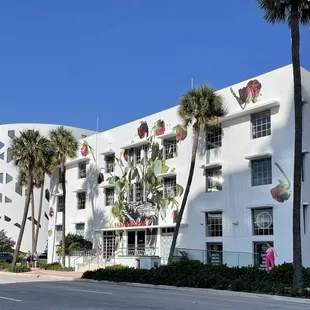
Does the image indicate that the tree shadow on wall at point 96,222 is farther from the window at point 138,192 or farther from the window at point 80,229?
the window at point 138,192

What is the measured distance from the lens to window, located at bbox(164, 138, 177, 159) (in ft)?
114

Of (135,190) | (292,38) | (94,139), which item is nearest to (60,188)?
(94,139)

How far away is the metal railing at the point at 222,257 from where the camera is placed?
28.1 m

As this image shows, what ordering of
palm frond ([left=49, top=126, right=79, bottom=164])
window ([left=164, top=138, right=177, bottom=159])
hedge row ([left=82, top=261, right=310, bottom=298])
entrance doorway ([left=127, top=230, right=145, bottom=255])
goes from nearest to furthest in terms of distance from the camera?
hedge row ([left=82, top=261, right=310, bottom=298])
window ([left=164, top=138, right=177, bottom=159])
entrance doorway ([left=127, top=230, right=145, bottom=255])
palm frond ([left=49, top=126, right=79, bottom=164])

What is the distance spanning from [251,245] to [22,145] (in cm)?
2005

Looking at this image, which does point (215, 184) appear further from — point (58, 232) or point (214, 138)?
point (58, 232)

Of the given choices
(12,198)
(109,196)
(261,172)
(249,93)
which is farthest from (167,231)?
(12,198)

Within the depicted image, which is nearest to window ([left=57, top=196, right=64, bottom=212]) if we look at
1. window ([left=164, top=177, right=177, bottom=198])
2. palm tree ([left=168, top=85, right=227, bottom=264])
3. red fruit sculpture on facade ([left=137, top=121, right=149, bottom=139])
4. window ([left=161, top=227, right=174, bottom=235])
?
red fruit sculpture on facade ([left=137, top=121, right=149, bottom=139])

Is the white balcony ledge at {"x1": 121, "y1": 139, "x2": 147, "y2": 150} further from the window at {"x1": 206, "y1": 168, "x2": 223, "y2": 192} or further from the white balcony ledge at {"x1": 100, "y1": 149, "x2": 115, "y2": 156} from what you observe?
the window at {"x1": 206, "y1": 168, "x2": 223, "y2": 192}

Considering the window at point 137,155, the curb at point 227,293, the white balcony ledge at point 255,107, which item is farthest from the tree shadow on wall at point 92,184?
the curb at point 227,293

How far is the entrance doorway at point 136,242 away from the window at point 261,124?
39.6ft

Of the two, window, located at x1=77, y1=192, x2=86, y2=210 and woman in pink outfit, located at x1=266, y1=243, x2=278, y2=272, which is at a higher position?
window, located at x1=77, y1=192, x2=86, y2=210

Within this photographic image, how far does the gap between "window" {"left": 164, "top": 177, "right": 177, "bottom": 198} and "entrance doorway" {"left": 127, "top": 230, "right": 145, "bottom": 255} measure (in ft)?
12.2

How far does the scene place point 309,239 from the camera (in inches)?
1049
